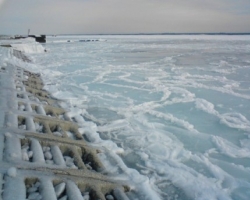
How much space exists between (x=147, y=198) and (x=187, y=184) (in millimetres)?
576

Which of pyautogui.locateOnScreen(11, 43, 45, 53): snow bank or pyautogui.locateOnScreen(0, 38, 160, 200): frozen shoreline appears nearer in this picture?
pyautogui.locateOnScreen(0, 38, 160, 200): frozen shoreline

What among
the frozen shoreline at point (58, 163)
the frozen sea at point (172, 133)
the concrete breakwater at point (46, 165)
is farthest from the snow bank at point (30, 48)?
the concrete breakwater at point (46, 165)

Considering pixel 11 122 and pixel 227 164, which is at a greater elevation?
pixel 11 122

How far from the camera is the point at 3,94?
18.3 feet

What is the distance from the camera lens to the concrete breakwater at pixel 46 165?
8.36 feet

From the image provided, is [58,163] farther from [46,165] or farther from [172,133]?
[172,133]

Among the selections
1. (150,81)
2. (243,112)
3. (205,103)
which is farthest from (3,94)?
(150,81)

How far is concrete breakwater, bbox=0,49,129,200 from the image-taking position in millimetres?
2549

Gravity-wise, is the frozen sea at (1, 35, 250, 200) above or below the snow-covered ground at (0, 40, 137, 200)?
below

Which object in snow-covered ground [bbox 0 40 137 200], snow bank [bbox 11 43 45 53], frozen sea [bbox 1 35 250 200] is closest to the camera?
snow-covered ground [bbox 0 40 137 200]

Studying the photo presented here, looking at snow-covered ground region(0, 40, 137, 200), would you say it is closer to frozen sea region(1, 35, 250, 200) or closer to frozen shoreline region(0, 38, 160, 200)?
frozen shoreline region(0, 38, 160, 200)

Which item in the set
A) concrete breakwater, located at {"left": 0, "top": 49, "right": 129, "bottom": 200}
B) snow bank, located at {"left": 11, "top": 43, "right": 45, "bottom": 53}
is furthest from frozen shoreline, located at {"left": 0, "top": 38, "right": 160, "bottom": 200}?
snow bank, located at {"left": 11, "top": 43, "right": 45, "bottom": 53}

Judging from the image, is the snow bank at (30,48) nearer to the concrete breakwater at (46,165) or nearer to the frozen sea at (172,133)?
the frozen sea at (172,133)

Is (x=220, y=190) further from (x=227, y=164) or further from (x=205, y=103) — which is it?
(x=205, y=103)
